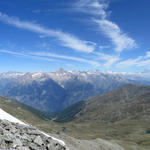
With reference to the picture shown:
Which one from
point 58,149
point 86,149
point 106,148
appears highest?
point 58,149

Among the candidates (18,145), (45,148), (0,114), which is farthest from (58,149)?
(0,114)

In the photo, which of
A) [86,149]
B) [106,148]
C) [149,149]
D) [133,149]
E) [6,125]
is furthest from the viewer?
[149,149]

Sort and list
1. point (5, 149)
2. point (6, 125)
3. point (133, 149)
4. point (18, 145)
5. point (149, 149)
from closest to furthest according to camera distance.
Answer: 1. point (5, 149)
2. point (18, 145)
3. point (6, 125)
4. point (133, 149)
5. point (149, 149)

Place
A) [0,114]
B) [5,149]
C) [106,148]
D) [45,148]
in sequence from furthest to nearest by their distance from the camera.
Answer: [106,148]
[0,114]
[45,148]
[5,149]

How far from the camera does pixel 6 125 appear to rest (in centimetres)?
2769

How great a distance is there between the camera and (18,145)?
19984mm

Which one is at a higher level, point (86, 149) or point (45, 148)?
point (45, 148)

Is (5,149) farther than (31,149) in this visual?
No

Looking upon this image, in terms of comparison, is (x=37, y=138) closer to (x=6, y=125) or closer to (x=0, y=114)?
(x=6, y=125)

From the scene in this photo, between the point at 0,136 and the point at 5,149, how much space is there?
2.80 meters

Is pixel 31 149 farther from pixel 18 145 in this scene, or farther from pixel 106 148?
pixel 106 148

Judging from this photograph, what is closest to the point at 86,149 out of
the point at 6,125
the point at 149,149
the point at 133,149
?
the point at 6,125

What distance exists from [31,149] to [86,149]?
4541 centimetres

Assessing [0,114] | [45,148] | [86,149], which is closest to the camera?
[45,148]
